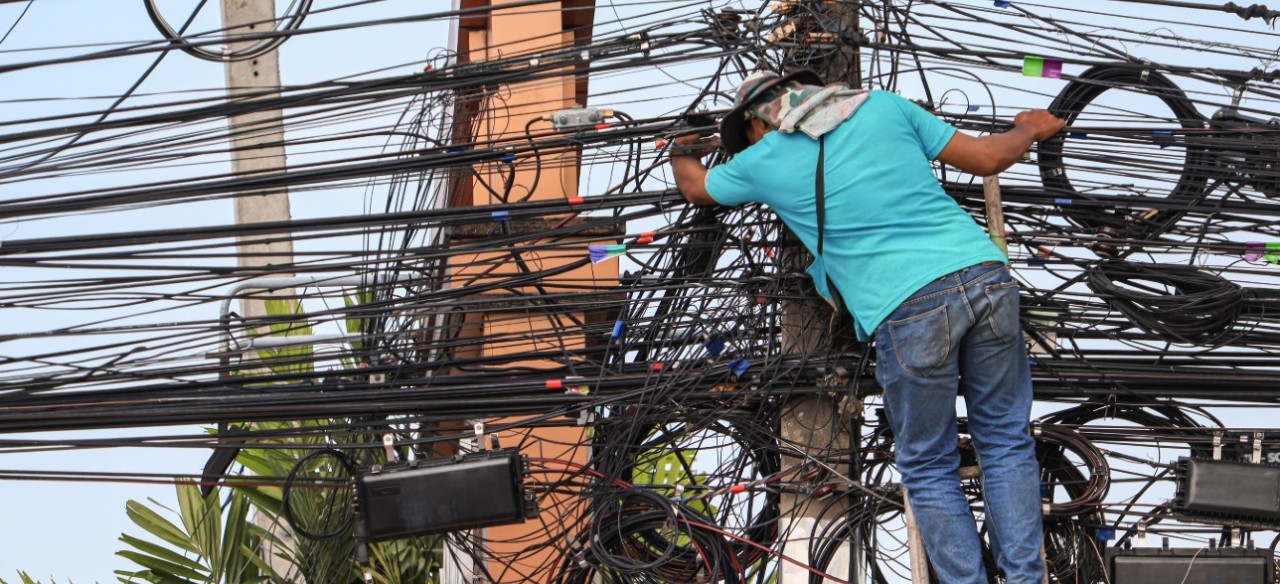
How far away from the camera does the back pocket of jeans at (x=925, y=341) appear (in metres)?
5.11

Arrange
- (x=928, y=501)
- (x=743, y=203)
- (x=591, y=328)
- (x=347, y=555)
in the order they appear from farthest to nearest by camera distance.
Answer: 1. (x=347, y=555)
2. (x=591, y=328)
3. (x=743, y=203)
4. (x=928, y=501)

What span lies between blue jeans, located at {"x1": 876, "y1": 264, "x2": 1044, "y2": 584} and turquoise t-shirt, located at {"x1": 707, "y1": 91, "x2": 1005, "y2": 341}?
0.09 m

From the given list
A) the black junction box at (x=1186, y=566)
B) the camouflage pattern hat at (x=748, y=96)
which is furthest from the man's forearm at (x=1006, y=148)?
the black junction box at (x=1186, y=566)

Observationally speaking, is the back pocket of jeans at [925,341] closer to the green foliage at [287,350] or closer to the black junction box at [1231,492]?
the black junction box at [1231,492]

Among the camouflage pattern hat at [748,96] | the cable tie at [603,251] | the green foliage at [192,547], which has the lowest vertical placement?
the green foliage at [192,547]

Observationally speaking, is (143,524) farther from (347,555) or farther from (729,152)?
(729,152)

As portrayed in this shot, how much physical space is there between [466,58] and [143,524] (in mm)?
3349

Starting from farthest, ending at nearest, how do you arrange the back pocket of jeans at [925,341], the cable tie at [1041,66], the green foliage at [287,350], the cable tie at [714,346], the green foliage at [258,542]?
1. the green foliage at [258,542]
2. the green foliage at [287,350]
3. the cable tie at [1041,66]
4. the cable tie at [714,346]
5. the back pocket of jeans at [925,341]

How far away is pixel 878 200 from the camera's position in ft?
17.1

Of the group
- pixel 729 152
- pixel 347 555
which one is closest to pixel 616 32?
pixel 729 152

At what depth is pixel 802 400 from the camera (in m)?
5.87

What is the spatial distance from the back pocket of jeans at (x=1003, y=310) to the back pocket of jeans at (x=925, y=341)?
18cm

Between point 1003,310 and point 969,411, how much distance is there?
0.43 m

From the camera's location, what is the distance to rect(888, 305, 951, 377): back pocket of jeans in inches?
201
